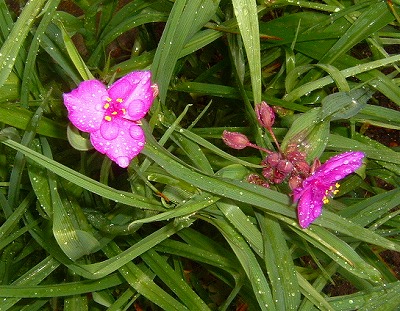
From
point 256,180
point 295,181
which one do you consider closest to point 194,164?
point 256,180

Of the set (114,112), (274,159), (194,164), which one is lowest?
(194,164)

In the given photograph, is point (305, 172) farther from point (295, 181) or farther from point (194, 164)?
point (194, 164)

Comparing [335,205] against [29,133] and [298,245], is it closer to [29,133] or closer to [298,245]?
[298,245]

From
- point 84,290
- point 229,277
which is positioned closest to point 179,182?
point 84,290

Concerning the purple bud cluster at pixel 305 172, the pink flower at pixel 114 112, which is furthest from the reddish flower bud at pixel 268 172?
the pink flower at pixel 114 112

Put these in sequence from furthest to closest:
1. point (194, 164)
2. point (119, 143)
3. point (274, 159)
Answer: point (194, 164) → point (274, 159) → point (119, 143)

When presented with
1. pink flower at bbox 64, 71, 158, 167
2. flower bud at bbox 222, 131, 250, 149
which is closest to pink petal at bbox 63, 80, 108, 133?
pink flower at bbox 64, 71, 158, 167

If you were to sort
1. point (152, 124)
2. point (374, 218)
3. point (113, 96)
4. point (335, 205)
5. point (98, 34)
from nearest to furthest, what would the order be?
point (113, 96), point (152, 124), point (374, 218), point (335, 205), point (98, 34)
